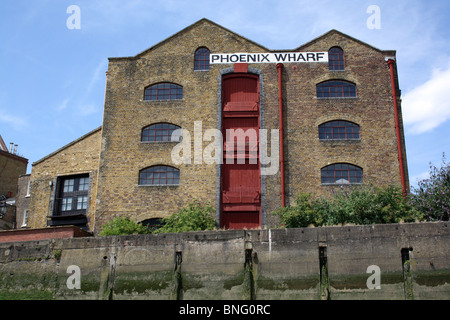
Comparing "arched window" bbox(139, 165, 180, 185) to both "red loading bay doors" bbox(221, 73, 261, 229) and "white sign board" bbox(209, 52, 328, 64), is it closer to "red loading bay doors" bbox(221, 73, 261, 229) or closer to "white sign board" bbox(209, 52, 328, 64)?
"red loading bay doors" bbox(221, 73, 261, 229)

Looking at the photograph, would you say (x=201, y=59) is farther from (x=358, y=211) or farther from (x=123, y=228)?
(x=358, y=211)

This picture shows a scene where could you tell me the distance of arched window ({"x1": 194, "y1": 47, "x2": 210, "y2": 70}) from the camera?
2491 cm

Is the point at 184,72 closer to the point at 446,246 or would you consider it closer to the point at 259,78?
the point at 259,78

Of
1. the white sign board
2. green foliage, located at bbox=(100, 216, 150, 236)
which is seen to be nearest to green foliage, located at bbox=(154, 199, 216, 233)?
green foliage, located at bbox=(100, 216, 150, 236)

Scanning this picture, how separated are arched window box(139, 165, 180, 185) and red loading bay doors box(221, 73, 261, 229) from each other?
2.25 m

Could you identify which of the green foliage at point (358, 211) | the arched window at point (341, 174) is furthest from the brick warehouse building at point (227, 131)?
the green foliage at point (358, 211)

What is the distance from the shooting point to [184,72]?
24797 mm

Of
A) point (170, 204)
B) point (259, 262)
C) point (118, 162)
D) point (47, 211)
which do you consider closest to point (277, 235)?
point (259, 262)

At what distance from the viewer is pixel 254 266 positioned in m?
16.1

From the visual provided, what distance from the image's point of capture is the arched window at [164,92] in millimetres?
24672

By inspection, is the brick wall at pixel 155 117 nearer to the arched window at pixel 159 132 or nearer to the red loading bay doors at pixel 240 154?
the arched window at pixel 159 132

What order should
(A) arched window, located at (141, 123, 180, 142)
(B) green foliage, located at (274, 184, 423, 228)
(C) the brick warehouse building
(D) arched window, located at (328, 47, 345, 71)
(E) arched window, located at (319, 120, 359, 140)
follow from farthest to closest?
(D) arched window, located at (328, 47, 345, 71) → (A) arched window, located at (141, 123, 180, 142) → (E) arched window, located at (319, 120, 359, 140) → (C) the brick warehouse building → (B) green foliage, located at (274, 184, 423, 228)

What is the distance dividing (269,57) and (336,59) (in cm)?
330

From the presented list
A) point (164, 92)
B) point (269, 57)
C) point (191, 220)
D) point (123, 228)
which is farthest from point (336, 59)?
point (123, 228)
